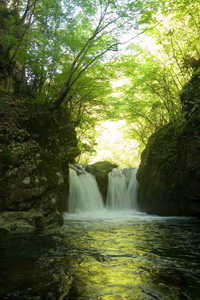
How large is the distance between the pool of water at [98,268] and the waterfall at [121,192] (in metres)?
9.13

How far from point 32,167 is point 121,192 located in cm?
935

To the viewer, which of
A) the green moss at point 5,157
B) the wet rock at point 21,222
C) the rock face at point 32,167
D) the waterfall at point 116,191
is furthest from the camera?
the waterfall at point 116,191

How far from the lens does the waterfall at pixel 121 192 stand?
14.2m

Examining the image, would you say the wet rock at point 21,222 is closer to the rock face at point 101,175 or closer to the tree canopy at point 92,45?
the tree canopy at point 92,45

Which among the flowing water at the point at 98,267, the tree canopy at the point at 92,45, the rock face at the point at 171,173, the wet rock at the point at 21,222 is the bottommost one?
the flowing water at the point at 98,267

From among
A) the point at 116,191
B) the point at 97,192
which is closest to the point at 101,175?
the point at 97,192

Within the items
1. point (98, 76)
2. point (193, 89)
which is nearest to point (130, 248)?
point (193, 89)

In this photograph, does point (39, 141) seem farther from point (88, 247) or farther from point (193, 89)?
point (193, 89)

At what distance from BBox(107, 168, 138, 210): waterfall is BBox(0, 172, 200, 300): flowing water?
8.77 meters

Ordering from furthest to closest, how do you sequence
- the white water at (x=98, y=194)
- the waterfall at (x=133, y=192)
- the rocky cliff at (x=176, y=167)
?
the waterfall at (x=133, y=192)
the white water at (x=98, y=194)
the rocky cliff at (x=176, y=167)

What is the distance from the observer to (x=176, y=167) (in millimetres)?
10305

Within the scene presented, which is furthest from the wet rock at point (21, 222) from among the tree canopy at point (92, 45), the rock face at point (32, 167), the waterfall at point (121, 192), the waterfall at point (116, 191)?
the waterfall at point (116, 191)

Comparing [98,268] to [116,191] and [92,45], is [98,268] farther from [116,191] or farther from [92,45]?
[116,191]

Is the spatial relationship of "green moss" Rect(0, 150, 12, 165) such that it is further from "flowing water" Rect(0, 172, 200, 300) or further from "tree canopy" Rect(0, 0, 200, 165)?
"tree canopy" Rect(0, 0, 200, 165)
